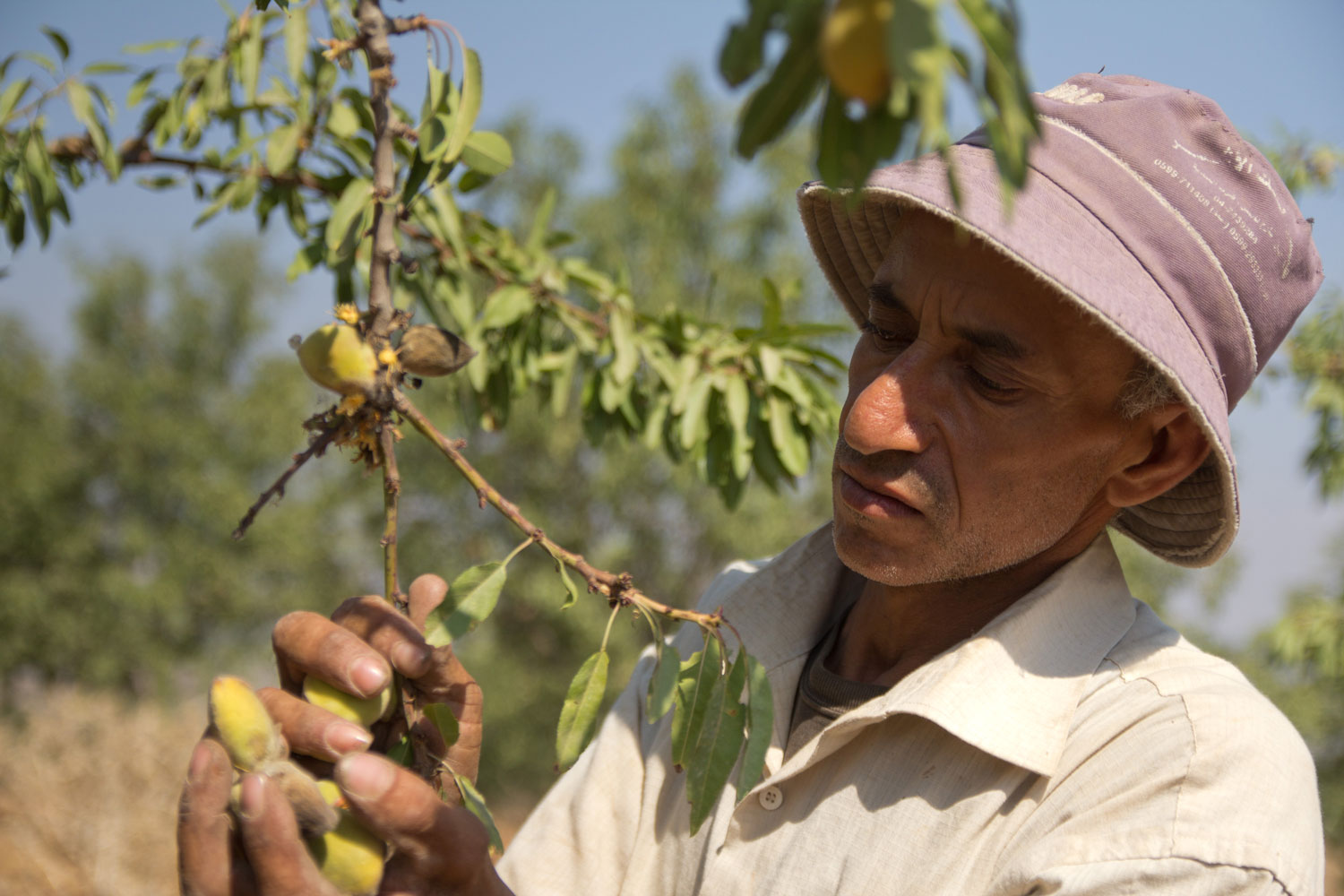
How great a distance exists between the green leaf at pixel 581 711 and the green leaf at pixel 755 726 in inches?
6.5

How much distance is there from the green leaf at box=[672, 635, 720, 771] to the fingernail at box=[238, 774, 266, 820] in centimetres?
42

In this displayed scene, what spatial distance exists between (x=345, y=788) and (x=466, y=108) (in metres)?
0.82

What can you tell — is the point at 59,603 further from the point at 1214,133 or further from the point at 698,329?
the point at 1214,133

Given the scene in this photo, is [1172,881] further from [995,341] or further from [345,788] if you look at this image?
[345,788]

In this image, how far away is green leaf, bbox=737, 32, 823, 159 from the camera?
0.57 metres

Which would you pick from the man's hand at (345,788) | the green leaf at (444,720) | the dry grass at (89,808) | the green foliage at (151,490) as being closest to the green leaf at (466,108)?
the man's hand at (345,788)

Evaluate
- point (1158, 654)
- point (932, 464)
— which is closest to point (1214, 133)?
point (932, 464)

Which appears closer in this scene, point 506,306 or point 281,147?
point 281,147

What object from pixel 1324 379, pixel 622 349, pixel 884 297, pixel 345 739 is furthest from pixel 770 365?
pixel 1324 379

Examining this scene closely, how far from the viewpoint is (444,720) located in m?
1.16

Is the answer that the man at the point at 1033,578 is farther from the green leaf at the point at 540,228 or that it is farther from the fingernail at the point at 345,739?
the green leaf at the point at 540,228

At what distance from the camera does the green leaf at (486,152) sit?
4.63 feet

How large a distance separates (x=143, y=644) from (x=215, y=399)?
3863 millimetres

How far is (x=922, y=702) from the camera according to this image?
1304 mm
